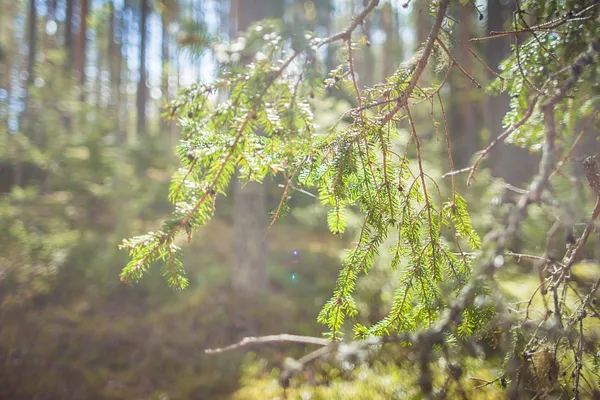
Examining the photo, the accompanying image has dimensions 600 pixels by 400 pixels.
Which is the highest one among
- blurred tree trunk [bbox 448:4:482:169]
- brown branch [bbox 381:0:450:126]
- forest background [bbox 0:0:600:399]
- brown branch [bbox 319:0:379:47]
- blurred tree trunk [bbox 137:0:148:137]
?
blurred tree trunk [bbox 137:0:148:137]

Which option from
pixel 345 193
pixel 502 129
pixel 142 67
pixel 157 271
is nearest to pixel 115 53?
pixel 142 67

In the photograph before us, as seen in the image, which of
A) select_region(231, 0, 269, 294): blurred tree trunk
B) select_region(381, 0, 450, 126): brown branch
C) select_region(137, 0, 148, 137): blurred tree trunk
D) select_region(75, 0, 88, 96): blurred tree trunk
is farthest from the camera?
select_region(137, 0, 148, 137): blurred tree trunk

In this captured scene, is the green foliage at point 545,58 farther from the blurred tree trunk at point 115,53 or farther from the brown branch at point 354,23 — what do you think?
the blurred tree trunk at point 115,53

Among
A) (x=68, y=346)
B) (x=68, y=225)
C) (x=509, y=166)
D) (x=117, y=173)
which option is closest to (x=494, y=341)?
(x=68, y=346)

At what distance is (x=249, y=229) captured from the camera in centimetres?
633

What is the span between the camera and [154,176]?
8.94 m

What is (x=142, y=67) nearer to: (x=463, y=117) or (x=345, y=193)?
(x=463, y=117)

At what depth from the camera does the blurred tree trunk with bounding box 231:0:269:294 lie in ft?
20.5

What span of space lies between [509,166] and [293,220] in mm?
4985

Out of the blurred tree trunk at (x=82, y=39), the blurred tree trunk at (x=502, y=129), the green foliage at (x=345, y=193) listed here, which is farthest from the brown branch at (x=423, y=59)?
the blurred tree trunk at (x=82, y=39)

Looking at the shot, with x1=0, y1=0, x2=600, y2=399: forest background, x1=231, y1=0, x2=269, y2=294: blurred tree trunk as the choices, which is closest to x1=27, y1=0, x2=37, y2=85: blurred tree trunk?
x1=0, y1=0, x2=600, y2=399: forest background

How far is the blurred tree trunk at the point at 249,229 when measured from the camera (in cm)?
624

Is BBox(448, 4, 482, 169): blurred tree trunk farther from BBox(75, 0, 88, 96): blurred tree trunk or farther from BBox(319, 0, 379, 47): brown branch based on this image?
BBox(75, 0, 88, 96): blurred tree trunk

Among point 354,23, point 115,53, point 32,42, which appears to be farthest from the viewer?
point 115,53
